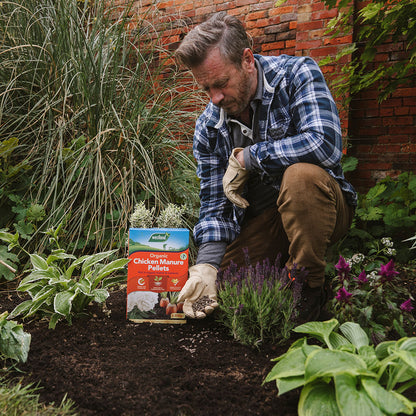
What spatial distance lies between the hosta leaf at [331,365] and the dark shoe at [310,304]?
774 mm

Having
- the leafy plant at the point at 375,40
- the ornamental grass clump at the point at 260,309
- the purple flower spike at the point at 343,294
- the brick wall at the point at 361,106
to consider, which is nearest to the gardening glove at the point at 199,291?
the ornamental grass clump at the point at 260,309

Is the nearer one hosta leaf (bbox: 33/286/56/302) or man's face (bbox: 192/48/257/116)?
hosta leaf (bbox: 33/286/56/302)

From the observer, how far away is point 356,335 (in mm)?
1468

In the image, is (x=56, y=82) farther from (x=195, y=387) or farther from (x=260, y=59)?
(x=195, y=387)

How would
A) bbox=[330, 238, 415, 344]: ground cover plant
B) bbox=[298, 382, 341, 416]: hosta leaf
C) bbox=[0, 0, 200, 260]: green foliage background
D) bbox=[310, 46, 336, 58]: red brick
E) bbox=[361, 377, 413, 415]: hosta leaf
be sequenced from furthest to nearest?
bbox=[310, 46, 336, 58]: red brick
bbox=[0, 0, 200, 260]: green foliage background
bbox=[330, 238, 415, 344]: ground cover plant
bbox=[298, 382, 341, 416]: hosta leaf
bbox=[361, 377, 413, 415]: hosta leaf

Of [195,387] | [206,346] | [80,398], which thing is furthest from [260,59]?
[80,398]

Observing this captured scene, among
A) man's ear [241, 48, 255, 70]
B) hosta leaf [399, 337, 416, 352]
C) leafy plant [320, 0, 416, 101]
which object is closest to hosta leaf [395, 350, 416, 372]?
hosta leaf [399, 337, 416, 352]

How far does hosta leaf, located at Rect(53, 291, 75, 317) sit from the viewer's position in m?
1.82

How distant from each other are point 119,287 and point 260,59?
5.17 ft

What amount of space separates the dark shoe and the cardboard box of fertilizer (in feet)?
1.78

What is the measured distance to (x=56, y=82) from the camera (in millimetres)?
3264

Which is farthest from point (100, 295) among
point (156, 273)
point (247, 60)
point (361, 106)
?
point (361, 106)

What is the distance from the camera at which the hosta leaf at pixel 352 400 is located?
3.52ft

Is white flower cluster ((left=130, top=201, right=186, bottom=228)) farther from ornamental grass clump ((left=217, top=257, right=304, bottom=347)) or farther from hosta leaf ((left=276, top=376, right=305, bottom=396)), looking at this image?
hosta leaf ((left=276, top=376, right=305, bottom=396))
